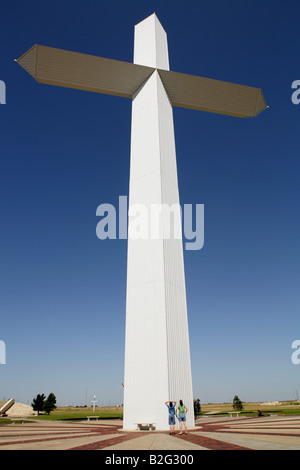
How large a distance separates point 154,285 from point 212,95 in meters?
16.3

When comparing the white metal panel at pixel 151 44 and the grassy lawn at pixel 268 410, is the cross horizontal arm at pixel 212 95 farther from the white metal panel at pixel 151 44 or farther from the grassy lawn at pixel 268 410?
the grassy lawn at pixel 268 410

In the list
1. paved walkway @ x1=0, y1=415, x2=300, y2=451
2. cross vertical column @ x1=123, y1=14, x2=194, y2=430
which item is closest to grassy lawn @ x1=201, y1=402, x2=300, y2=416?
cross vertical column @ x1=123, y1=14, x2=194, y2=430

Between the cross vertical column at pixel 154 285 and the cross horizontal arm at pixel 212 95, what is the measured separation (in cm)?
117

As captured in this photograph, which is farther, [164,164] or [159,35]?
[159,35]

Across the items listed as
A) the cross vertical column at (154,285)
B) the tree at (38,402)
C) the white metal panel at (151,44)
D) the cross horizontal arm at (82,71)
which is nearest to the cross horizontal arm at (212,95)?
the cross vertical column at (154,285)

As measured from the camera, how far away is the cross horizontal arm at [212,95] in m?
23.4

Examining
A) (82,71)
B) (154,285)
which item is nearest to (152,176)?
(154,285)

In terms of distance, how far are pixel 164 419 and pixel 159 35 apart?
27.1 metres

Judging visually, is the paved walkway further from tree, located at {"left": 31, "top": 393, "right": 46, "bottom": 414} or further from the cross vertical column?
tree, located at {"left": 31, "top": 393, "right": 46, "bottom": 414}

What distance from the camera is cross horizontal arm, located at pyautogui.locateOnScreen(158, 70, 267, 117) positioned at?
76.7 ft
